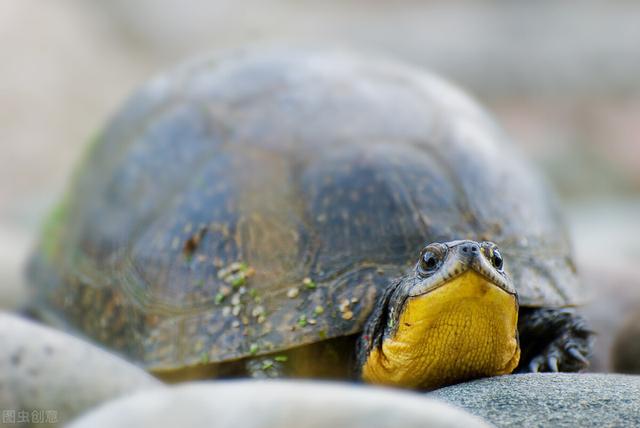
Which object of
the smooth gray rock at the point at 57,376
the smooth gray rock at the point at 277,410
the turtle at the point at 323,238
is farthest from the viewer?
the turtle at the point at 323,238

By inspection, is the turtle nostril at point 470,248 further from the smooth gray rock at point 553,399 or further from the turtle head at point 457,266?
the smooth gray rock at point 553,399

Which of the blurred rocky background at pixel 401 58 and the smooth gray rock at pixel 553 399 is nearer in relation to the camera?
the smooth gray rock at pixel 553 399

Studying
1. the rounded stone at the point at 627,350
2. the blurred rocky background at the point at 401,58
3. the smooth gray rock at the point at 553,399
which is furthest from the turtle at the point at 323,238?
the blurred rocky background at the point at 401,58

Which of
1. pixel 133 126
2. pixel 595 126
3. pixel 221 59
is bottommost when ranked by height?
pixel 133 126

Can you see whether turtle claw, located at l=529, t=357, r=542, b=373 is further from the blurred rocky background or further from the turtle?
the blurred rocky background

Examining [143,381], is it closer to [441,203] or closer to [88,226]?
[441,203]

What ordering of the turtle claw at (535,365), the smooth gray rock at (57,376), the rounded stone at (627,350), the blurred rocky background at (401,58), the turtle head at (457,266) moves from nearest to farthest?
1. the smooth gray rock at (57,376)
2. the turtle head at (457,266)
3. the turtle claw at (535,365)
4. the rounded stone at (627,350)
5. the blurred rocky background at (401,58)

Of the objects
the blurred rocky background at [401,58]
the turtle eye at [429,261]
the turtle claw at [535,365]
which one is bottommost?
the turtle claw at [535,365]

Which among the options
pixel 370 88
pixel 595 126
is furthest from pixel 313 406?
pixel 595 126
